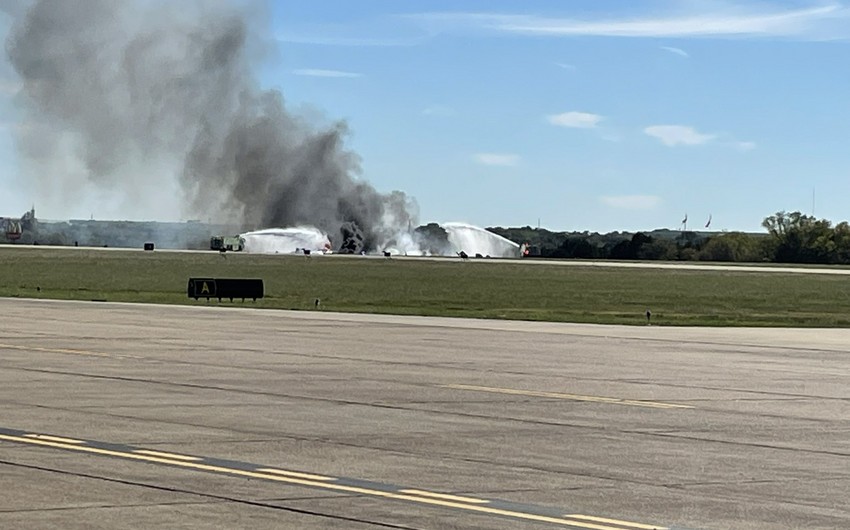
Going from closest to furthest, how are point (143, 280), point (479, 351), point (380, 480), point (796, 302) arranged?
point (380, 480)
point (479, 351)
point (796, 302)
point (143, 280)

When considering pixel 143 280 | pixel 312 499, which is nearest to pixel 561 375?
pixel 312 499

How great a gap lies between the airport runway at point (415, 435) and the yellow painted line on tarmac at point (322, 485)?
33 millimetres

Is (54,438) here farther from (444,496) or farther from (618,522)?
(618,522)

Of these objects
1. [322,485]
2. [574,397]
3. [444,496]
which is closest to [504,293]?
[574,397]

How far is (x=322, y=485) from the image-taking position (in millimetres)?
15078

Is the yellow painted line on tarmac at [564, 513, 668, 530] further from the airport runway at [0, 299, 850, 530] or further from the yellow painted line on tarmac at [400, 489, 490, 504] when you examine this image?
the yellow painted line on tarmac at [400, 489, 490, 504]

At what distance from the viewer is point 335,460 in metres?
16.8

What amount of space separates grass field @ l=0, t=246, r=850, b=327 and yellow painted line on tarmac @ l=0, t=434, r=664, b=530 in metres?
33.6

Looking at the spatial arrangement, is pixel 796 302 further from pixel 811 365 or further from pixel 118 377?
pixel 118 377

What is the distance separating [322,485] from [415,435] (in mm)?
4180

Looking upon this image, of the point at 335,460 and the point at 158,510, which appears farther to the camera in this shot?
the point at 335,460

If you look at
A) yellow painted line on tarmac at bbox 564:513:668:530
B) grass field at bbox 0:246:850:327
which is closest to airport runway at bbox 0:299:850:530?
yellow painted line on tarmac at bbox 564:513:668:530

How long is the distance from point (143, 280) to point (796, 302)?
3601 cm

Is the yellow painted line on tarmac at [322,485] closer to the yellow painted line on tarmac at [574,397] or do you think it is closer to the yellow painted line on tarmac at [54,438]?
the yellow painted line on tarmac at [54,438]
